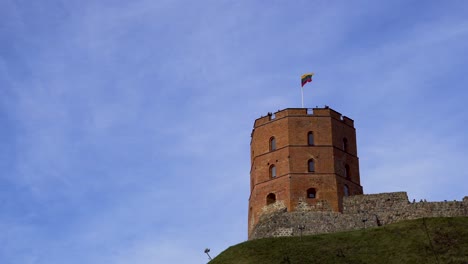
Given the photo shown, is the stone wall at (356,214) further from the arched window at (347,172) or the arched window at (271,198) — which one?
the arched window at (347,172)

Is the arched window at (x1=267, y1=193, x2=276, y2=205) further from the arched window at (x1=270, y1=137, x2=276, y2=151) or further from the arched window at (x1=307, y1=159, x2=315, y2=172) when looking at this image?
the arched window at (x1=270, y1=137, x2=276, y2=151)

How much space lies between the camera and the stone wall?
1982 inches

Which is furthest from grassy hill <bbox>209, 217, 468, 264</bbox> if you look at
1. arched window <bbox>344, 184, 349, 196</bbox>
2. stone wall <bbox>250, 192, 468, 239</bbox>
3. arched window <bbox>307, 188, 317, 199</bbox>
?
arched window <bbox>344, 184, 349, 196</bbox>

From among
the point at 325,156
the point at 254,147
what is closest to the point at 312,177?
the point at 325,156

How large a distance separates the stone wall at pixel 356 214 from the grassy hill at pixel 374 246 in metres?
1.95

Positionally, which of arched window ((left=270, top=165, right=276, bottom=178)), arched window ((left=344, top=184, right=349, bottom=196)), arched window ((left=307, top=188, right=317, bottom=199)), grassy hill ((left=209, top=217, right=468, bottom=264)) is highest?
arched window ((left=270, top=165, right=276, bottom=178))

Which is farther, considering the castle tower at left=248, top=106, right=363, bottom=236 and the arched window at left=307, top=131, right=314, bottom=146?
the arched window at left=307, top=131, right=314, bottom=146

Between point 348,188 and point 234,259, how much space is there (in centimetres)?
1169

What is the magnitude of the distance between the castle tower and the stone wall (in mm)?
808

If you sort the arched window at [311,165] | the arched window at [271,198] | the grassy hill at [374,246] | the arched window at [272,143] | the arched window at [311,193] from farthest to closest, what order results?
the arched window at [272,143]
the arched window at [271,198]
the arched window at [311,165]
the arched window at [311,193]
the grassy hill at [374,246]

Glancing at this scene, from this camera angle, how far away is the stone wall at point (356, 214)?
165 feet

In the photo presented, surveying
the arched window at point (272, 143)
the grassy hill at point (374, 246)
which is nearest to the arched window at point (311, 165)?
the arched window at point (272, 143)

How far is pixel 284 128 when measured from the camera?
55750mm

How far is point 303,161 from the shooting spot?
54.4m
